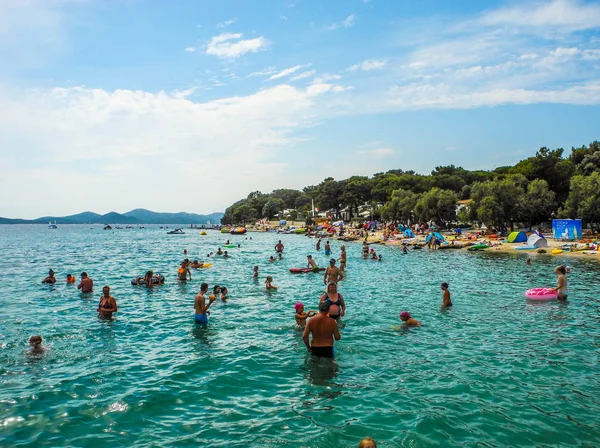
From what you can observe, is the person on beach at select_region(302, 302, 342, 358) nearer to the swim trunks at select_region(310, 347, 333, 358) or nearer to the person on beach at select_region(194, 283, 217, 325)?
the swim trunks at select_region(310, 347, 333, 358)

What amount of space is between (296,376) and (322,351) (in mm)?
917

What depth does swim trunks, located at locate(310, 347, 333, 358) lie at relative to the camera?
1072cm

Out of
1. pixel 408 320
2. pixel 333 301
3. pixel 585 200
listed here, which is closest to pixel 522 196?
pixel 585 200

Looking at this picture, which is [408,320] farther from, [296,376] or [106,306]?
[106,306]

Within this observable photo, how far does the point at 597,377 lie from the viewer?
1009cm

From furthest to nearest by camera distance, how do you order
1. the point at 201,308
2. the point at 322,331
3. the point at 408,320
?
the point at 201,308, the point at 408,320, the point at 322,331

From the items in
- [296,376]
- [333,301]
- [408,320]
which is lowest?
[296,376]

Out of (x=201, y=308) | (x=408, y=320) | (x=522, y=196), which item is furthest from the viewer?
(x=522, y=196)

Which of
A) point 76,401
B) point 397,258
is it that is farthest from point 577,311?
point 397,258

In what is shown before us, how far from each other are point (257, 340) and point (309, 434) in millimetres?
6151

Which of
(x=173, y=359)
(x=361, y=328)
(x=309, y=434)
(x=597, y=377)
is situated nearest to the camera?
(x=309, y=434)

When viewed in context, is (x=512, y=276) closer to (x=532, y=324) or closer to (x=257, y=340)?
(x=532, y=324)

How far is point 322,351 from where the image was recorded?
10.8 m

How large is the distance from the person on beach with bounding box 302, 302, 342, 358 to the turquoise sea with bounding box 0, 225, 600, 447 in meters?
0.59
